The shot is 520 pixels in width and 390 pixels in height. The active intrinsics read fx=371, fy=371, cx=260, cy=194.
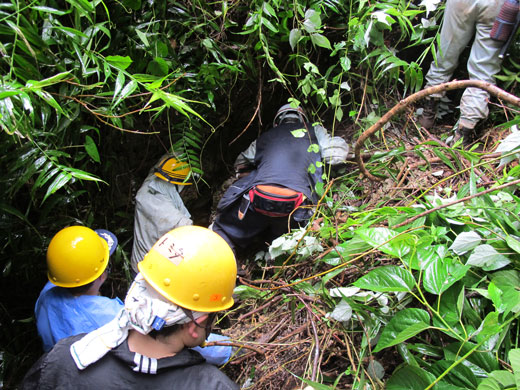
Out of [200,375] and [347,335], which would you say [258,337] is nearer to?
[347,335]

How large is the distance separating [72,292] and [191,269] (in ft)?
3.90

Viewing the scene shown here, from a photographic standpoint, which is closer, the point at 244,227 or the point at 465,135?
the point at 465,135

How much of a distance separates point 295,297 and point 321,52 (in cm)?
266

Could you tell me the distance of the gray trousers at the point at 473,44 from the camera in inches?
117

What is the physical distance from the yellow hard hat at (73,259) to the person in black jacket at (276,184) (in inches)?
56.5

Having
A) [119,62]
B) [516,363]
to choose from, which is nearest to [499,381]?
[516,363]

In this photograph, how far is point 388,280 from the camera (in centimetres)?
137

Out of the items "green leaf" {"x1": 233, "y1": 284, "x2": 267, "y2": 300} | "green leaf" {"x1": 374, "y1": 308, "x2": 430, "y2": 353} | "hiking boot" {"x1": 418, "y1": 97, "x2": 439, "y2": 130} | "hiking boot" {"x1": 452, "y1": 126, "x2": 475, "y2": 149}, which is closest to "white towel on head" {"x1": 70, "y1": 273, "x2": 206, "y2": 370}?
"green leaf" {"x1": 374, "y1": 308, "x2": 430, "y2": 353}

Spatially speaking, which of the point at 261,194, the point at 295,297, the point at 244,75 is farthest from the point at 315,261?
the point at 244,75

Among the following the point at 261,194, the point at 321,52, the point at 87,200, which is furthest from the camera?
the point at 321,52

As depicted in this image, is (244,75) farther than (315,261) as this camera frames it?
Yes

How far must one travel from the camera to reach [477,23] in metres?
3.06

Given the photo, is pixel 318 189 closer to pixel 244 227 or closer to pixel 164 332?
pixel 244 227

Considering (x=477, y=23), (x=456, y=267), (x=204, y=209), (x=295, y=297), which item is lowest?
(x=204, y=209)
